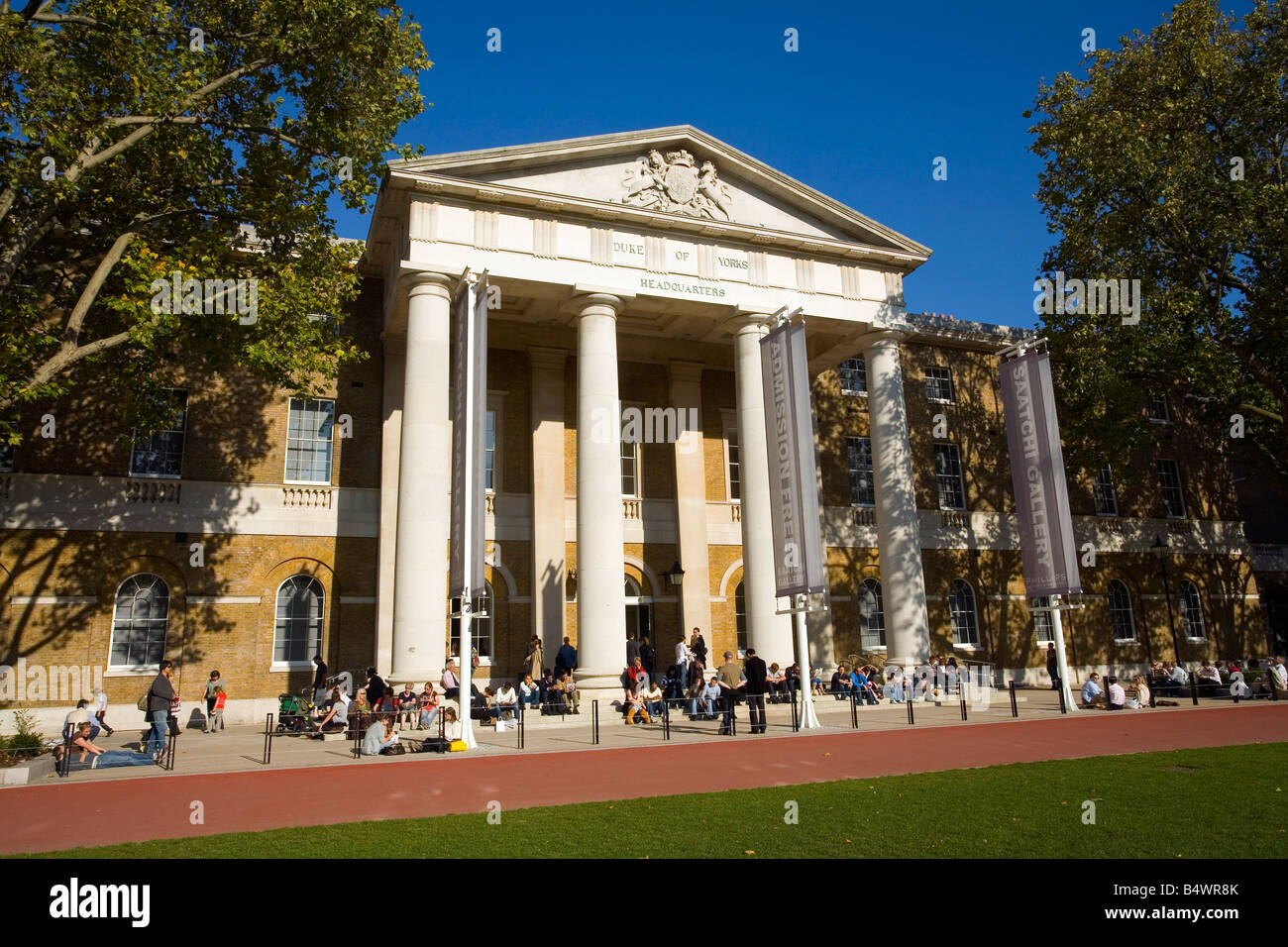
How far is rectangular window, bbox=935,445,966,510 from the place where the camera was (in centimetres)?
3431

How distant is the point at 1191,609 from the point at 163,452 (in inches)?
1544

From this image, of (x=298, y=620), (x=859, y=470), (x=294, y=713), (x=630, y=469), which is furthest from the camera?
(x=859, y=470)

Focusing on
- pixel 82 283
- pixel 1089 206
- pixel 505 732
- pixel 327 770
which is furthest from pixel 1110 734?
pixel 82 283

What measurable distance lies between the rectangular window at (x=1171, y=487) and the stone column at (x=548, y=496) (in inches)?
1063

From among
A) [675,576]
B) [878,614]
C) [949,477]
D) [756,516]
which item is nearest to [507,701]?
[675,576]

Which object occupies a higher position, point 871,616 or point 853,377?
point 853,377

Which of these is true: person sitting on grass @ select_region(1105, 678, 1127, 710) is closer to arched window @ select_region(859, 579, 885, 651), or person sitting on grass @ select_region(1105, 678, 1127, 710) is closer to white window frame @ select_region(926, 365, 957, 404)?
arched window @ select_region(859, 579, 885, 651)

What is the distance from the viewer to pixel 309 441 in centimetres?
2602

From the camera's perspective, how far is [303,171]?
63.9ft

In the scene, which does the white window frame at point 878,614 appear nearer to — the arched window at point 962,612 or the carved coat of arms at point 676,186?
the arched window at point 962,612

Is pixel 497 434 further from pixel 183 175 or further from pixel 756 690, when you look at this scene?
pixel 756 690

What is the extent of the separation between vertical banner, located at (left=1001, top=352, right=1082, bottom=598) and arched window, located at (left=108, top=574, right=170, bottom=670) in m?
23.2

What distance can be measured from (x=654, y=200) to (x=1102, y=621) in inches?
968
